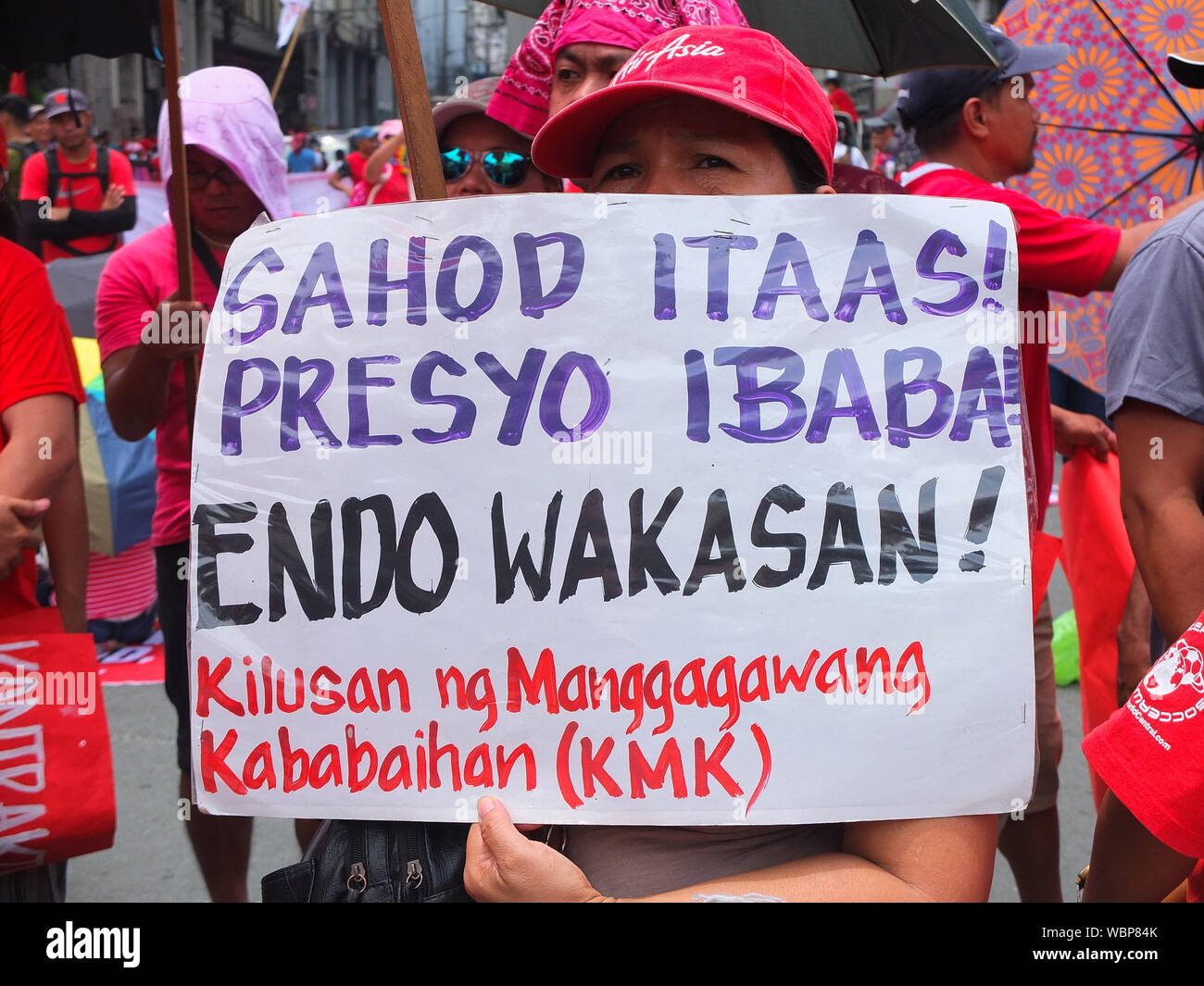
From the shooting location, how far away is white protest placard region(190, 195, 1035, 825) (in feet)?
4.64

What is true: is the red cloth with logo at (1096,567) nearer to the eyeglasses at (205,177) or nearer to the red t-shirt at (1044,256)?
the red t-shirt at (1044,256)

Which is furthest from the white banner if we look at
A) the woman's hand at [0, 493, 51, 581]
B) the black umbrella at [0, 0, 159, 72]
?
the woman's hand at [0, 493, 51, 581]

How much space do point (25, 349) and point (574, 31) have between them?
1194mm

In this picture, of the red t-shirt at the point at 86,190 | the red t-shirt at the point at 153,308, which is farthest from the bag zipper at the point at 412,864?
the red t-shirt at the point at 86,190

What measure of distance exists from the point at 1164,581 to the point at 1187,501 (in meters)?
0.14

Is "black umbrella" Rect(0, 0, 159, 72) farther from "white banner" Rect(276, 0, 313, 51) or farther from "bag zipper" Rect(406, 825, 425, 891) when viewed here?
"white banner" Rect(276, 0, 313, 51)

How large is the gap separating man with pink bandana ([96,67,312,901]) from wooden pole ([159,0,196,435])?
0.64 ft

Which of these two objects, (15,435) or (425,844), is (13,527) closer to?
(15,435)

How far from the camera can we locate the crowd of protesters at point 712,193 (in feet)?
4.58

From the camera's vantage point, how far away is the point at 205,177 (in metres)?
2.91

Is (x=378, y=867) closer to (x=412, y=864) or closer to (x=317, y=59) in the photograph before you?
(x=412, y=864)

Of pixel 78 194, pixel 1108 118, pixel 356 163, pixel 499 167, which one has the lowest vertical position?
pixel 356 163

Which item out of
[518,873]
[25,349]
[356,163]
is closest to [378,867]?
[518,873]
